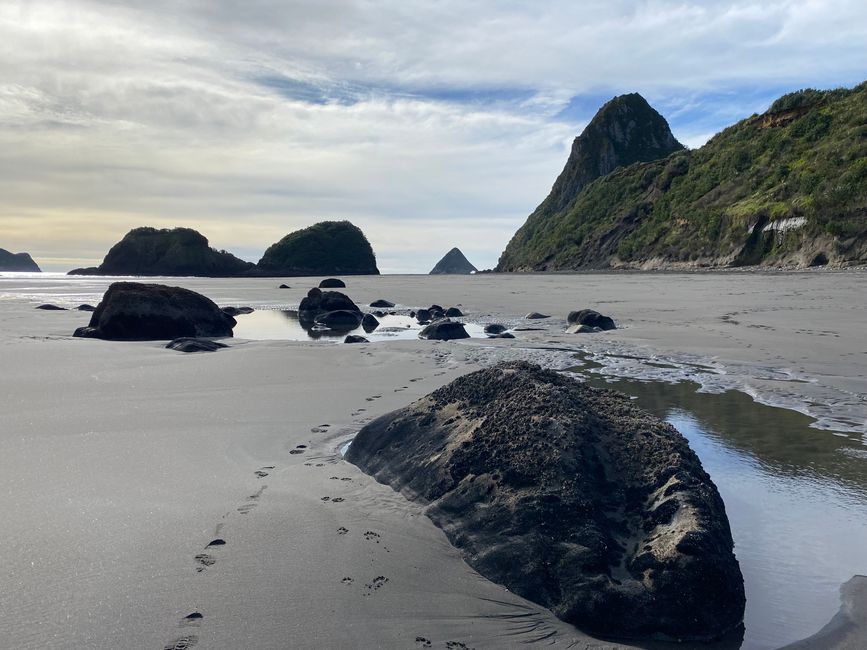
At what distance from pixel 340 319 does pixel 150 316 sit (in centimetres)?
523

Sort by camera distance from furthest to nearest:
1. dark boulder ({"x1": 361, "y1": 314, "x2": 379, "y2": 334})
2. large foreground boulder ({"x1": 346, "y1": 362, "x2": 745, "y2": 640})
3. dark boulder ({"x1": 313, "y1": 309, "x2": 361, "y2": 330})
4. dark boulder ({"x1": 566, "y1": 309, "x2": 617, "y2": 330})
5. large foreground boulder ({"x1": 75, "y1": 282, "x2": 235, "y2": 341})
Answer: dark boulder ({"x1": 313, "y1": 309, "x2": 361, "y2": 330}) < dark boulder ({"x1": 361, "y1": 314, "x2": 379, "y2": 334}) < dark boulder ({"x1": 566, "y1": 309, "x2": 617, "y2": 330}) < large foreground boulder ({"x1": 75, "y1": 282, "x2": 235, "y2": 341}) < large foreground boulder ({"x1": 346, "y1": 362, "x2": 745, "y2": 640})

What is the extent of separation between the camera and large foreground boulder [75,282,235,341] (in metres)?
11.5

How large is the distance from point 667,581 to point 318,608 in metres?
1.43

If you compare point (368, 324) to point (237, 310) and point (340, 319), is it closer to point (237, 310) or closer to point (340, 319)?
point (340, 319)

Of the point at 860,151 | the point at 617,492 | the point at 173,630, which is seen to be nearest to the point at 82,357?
the point at 173,630

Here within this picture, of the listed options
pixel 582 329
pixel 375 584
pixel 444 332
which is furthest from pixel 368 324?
pixel 375 584

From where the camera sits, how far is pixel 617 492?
9.94 ft

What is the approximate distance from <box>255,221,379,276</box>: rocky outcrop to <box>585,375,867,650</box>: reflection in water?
4039 inches

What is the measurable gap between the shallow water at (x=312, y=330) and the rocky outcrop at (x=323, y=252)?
294ft

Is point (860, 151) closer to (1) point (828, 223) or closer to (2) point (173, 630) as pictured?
(1) point (828, 223)

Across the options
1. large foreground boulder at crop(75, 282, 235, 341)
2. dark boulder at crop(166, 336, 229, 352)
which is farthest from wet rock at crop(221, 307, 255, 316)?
dark boulder at crop(166, 336, 229, 352)

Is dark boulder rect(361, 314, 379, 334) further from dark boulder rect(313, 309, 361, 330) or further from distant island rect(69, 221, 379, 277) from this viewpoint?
distant island rect(69, 221, 379, 277)

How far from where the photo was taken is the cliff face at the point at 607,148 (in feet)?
366

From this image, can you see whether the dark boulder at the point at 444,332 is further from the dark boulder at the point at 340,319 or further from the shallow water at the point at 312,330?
the dark boulder at the point at 340,319
